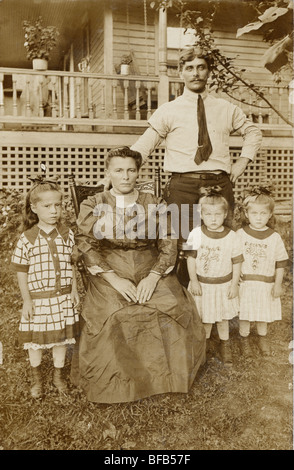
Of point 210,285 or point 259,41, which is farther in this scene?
point 259,41

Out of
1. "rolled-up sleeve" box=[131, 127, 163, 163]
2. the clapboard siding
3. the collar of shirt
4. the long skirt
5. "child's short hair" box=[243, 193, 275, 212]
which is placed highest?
the clapboard siding

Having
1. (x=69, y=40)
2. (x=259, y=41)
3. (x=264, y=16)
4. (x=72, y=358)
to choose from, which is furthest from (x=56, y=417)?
(x=69, y=40)

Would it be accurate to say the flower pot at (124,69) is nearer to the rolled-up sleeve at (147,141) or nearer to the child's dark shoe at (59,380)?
the rolled-up sleeve at (147,141)

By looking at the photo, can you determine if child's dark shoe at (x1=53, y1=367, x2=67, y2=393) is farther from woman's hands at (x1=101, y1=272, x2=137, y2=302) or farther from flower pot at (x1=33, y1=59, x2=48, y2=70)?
flower pot at (x1=33, y1=59, x2=48, y2=70)

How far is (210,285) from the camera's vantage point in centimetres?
277

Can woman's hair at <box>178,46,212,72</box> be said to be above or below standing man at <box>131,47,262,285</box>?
above

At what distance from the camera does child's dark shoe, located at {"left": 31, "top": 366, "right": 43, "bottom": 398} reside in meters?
2.44

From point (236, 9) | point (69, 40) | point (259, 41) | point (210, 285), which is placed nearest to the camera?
point (210, 285)

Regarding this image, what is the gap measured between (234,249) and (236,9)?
5.55 ft

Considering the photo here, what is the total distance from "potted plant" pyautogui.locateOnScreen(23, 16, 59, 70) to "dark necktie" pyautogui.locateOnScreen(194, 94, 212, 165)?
1.41 m

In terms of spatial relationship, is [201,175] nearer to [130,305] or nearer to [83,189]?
[83,189]

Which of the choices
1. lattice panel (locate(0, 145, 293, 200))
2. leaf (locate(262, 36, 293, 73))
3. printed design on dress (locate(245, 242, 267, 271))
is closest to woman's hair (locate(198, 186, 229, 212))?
printed design on dress (locate(245, 242, 267, 271))

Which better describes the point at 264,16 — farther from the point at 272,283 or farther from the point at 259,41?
the point at 272,283

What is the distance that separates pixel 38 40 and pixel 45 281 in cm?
210
